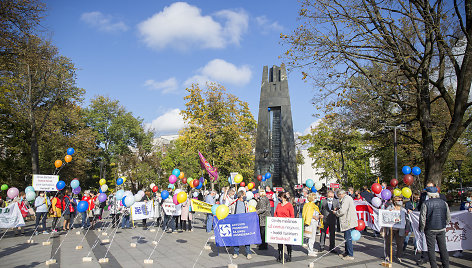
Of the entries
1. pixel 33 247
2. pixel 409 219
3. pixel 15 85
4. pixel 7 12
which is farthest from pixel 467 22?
pixel 15 85

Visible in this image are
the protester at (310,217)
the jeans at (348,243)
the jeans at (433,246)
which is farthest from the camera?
the protester at (310,217)

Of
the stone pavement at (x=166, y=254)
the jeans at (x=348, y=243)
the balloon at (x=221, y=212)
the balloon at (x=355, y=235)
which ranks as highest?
the balloon at (x=221, y=212)

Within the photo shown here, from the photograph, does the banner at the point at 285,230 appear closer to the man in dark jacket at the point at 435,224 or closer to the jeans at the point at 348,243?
the jeans at the point at 348,243

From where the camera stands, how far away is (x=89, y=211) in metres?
14.5

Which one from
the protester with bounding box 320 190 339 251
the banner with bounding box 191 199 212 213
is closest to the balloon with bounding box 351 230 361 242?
the protester with bounding box 320 190 339 251

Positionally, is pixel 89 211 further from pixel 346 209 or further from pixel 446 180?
pixel 446 180

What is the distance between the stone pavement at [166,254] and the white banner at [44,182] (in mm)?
2621

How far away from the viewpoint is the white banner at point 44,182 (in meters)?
14.6

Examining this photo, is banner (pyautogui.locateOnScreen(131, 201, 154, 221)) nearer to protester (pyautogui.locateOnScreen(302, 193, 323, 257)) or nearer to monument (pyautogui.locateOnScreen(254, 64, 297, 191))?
protester (pyautogui.locateOnScreen(302, 193, 323, 257))

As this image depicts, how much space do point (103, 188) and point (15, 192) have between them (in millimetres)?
4204

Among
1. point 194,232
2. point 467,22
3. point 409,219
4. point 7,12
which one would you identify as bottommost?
point 194,232

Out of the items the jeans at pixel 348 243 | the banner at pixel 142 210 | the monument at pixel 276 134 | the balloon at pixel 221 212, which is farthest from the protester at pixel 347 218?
the monument at pixel 276 134

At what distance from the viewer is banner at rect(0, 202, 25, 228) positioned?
1177 centimetres

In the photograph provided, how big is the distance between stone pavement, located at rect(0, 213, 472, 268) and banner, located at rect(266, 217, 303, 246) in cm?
67
